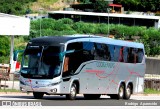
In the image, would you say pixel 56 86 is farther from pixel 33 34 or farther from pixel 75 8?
pixel 75 8

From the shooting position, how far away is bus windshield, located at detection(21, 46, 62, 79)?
33781 millimetres

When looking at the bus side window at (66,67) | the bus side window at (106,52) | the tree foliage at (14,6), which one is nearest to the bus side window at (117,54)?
the bus side window at (106,52)

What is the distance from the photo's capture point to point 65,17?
136875mm

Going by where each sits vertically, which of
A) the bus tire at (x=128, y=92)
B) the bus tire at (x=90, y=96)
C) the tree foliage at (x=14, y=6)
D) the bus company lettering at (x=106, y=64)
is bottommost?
the tree foliage at (x=14, y=6)

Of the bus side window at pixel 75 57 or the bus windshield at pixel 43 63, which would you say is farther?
the bus side window at pixel 75 57

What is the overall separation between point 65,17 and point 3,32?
7924cm

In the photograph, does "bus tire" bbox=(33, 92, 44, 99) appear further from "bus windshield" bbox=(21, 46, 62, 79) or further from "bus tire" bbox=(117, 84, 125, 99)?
"bus tire" bbox=(117, 84, 125, 99)

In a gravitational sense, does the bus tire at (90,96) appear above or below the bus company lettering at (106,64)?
below

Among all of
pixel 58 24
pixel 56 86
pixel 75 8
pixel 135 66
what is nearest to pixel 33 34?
pixel 58 24

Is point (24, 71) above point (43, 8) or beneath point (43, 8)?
above

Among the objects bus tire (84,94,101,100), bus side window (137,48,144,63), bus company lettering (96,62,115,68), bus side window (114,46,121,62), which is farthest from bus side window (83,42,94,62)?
bus side window (137,48,144,63)

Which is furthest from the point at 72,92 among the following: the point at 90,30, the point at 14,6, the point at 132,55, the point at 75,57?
the point at 14,6

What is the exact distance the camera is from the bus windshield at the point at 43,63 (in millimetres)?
33781

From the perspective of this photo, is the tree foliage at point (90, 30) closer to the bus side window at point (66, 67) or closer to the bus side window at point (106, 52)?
the bus side window at point (106, 52)
